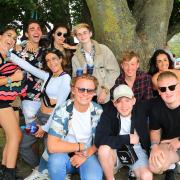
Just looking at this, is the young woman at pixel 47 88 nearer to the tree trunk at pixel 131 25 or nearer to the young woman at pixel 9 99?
the young woman at pixel 9 99

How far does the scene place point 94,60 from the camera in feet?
17.7

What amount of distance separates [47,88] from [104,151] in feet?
4.54

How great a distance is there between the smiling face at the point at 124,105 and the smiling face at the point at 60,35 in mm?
1724

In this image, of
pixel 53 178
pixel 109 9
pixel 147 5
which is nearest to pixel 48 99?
pixel 53 178

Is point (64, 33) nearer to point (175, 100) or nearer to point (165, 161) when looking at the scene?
point (175, 100)

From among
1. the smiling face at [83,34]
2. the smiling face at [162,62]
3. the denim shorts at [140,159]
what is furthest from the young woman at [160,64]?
the denim shorts at [140,159]

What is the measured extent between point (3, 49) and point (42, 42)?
106 centimetres

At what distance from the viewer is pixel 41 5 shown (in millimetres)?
13672

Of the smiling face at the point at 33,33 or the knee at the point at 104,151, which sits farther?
the smiling face at the point at 33,33

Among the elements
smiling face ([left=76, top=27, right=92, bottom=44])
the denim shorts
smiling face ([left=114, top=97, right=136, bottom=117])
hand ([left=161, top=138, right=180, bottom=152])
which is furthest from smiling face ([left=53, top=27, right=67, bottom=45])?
hand ([left=161, top=138, right=180, bottom=152])

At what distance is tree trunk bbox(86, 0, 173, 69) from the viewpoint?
627 centimetres

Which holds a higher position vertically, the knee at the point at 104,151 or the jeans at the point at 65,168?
the knee at the point at 104,151

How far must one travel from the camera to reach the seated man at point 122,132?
416cm

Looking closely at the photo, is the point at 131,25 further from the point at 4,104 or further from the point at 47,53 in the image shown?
the point at 4,104
